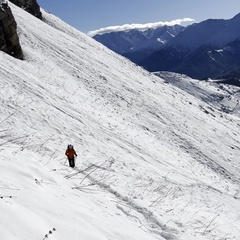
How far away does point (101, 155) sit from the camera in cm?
1944

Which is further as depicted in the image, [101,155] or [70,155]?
[101,155]

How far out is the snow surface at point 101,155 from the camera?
20.3 ft

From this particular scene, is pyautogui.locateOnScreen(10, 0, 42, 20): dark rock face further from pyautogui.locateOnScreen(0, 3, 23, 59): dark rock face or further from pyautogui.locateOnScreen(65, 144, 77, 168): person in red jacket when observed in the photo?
pyautogui.locateOnScreen(65, 144, 77, 168): person in red jacket

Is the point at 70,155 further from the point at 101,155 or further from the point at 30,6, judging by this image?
the point at 30,6

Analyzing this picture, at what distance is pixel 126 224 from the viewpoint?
7.22 metres

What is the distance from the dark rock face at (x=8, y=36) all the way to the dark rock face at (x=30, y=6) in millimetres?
20647

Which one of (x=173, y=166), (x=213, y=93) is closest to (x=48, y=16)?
(x=173, y=166)

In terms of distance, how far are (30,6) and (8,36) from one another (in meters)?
22.8

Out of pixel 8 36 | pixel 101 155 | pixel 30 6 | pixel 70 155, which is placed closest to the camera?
pixel 70 155

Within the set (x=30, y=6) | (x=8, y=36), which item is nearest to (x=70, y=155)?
(x=8, y=36)

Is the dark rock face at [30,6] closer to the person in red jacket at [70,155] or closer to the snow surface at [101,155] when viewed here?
the snow surface at [101,155]

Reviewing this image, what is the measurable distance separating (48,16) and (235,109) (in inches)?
4945

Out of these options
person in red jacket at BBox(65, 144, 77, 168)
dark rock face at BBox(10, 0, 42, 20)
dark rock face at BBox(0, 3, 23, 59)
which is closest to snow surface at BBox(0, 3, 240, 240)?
person in red jacket at BBox(65, 144, 77, 168)

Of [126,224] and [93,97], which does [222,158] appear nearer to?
[93,97]
